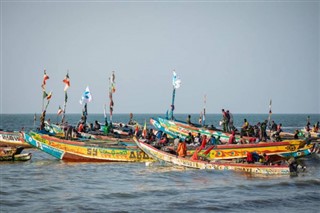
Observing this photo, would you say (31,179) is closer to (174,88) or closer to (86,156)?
(86,156)

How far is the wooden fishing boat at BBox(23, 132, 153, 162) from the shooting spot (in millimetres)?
33281

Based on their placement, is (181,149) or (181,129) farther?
(181,129)

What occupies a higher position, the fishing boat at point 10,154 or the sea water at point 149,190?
the fishing boat at point 10,154

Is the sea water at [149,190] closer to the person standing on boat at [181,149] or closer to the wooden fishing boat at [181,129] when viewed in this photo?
the person standing on boat at [181,149]

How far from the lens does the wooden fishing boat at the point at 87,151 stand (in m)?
33.3

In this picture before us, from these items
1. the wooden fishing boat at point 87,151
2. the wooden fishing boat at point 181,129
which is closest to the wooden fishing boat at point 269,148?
the wooden fishing boat at point 87,151

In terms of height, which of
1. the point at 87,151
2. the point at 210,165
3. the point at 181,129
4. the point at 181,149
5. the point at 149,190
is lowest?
the point at 149,190

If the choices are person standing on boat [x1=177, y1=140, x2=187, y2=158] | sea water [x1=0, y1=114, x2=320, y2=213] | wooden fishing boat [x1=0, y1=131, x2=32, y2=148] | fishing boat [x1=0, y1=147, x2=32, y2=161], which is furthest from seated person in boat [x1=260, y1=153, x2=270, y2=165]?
wooden fishing boat [x1=0, y1=131, x2=32, y2=148]

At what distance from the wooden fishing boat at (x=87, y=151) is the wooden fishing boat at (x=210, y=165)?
5.49 feet

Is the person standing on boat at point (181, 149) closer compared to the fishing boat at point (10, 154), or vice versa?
the person standing on boat at point (181, 149)

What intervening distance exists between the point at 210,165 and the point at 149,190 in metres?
5.75

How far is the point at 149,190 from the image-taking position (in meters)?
24.1

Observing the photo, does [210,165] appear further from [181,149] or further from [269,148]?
[269,148]

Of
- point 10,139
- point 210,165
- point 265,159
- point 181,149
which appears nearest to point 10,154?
point 10,139
